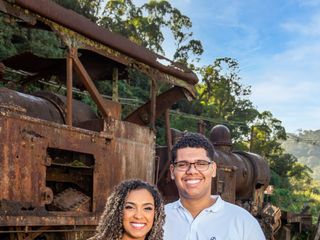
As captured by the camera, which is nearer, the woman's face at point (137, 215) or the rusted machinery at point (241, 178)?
the woman's face at point (137, 215)

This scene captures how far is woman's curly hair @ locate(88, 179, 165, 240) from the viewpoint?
8.32 feet

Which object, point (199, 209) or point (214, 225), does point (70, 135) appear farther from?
point (214, 225)

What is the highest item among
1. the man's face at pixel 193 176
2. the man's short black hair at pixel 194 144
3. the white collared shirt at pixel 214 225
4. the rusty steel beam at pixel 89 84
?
the rusty steel beam at pixel 89 84

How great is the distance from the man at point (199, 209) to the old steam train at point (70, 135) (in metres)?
2.78

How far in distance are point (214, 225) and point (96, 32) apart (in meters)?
4.30

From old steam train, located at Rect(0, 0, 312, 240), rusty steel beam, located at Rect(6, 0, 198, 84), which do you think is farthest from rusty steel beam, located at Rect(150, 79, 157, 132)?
rusty steel beam, located at Rect(6, 0, 198, 84)

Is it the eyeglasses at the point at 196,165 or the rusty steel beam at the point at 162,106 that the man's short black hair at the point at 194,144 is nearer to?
the eyeglasses at the point at 196,165

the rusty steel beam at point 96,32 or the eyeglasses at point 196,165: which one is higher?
the rusty steel beam at point 96,32

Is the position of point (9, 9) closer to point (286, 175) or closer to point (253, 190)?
point (253, 190)

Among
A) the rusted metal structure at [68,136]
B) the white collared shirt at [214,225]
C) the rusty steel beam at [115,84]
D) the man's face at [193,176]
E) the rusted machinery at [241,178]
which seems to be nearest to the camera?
the white collared shirt at [214,225]

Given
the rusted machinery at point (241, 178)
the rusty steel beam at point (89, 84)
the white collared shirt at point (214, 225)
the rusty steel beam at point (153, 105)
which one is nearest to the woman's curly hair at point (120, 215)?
the white collared shirt at point (214, 225)

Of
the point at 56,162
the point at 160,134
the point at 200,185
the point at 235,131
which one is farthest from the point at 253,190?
the point at 235,131

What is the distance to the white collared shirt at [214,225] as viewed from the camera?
2.67m

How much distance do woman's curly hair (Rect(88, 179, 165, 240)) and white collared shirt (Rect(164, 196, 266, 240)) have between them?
0.14 m
